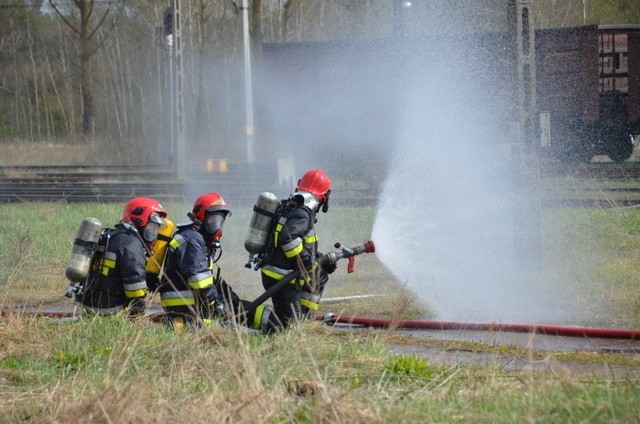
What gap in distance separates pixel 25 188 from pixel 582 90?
13.0 m

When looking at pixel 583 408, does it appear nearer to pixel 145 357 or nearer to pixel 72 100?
pixel 145 357

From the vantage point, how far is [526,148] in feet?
33.1

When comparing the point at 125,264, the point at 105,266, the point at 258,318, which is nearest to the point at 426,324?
the point at 258,318

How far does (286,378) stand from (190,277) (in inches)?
74.4

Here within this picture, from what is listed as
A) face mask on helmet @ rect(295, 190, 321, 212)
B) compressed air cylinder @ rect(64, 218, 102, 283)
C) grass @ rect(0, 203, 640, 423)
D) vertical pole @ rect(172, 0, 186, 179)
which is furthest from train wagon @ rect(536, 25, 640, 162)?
compressed air cylinder @ rect(64, 218, 102, 283)

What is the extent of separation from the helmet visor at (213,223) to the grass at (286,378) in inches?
32.7

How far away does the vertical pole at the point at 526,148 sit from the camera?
390 inches

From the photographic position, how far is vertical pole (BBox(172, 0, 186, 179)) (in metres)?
20.5

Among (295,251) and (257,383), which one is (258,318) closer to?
(295,251)

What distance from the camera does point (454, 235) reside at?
1109cm

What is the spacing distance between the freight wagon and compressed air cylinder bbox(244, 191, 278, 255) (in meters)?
12.3

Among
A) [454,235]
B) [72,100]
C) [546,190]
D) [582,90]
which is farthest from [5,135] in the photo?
[454,235]

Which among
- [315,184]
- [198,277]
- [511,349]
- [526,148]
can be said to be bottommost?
[511,349]

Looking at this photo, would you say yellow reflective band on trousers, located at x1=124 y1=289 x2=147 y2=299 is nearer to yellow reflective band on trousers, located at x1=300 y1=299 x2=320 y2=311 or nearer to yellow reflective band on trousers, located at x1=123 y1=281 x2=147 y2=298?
yellow reflective band on trousers, located at x1=123 y1=281 x2=147 y2=298
